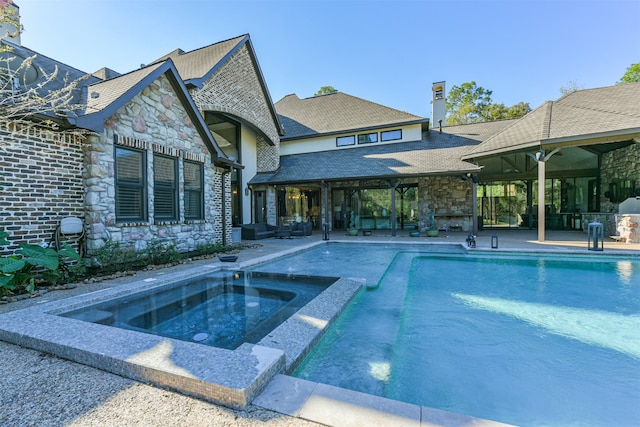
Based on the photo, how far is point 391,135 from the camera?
617 inches

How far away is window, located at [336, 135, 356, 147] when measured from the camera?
53.5ft

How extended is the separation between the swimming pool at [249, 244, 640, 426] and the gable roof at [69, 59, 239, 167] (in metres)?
4.46

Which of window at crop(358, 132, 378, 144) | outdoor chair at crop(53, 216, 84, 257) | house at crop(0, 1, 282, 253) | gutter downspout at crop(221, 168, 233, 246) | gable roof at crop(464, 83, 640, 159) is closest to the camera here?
house at crop(0, 1, 282, 253)

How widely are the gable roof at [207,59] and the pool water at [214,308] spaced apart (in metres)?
8.33

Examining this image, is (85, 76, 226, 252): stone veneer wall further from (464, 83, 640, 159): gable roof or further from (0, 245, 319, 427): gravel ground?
(464, 83, 640, 159): gable roof

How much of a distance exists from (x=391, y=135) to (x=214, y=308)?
13.8 metres

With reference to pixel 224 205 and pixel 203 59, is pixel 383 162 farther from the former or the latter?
pixel 203 59

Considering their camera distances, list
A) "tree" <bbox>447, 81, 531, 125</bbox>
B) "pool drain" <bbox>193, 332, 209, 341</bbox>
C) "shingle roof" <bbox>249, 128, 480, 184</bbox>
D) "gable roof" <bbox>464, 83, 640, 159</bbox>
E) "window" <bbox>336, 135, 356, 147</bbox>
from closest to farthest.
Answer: "pool drain" <bbox>193, 332, 209, 341</bbox>
"gable roof" <bbox>464, 83, 640, 159</bbox>
"shingle roof" <bbox>249, 128, 480, 184</bbox>
"window" <bbox>336, 135, 356, 147</bbox>
"tree" <bbox>447, 81, 531, 125</bbox>

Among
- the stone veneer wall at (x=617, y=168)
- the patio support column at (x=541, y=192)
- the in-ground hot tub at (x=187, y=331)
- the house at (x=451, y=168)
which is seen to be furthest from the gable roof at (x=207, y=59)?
the stone veneer wall at (x=617, y=168)

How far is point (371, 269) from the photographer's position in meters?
6.51

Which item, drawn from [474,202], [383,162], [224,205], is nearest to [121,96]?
[224,205]

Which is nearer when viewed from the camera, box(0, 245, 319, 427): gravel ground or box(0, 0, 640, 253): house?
box(0, 245, 319, 427): gravel ground

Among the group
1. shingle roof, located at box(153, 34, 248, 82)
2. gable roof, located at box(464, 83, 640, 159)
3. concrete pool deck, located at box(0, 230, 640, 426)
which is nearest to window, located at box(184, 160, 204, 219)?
shingle roof, located at box(153, 34, 248, 82)

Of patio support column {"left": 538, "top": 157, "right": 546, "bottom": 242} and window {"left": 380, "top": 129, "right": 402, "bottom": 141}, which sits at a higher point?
window {"left": 380, "top": 129, "right": 402, "bottom": 141}
